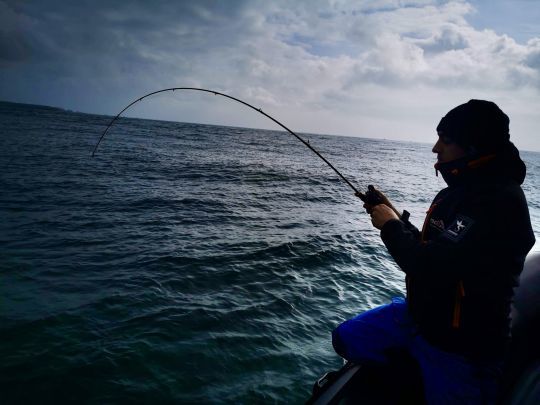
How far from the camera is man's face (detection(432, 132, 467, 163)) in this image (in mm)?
2547

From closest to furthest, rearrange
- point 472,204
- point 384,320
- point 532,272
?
point 472,204
point 384,320
point 532,272

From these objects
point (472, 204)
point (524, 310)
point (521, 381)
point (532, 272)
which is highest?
point (472, 204)

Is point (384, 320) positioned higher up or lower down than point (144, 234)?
higher up

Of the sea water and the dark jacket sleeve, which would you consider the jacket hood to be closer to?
the dark jacket sleeve

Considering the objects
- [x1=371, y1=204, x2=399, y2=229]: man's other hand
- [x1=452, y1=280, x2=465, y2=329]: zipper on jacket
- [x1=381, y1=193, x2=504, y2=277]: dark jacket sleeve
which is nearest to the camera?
[x1=381, y1=193, x2=504, y2=277]: dark jacket sleeve

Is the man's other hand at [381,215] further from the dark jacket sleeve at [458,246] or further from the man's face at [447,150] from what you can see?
the man's face at [447,150]

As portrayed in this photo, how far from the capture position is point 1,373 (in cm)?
477

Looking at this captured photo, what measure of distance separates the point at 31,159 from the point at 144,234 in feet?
59.1

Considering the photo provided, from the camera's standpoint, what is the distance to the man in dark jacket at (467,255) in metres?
2.10

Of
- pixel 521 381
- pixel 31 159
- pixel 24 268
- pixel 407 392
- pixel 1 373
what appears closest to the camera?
pixel 521 381

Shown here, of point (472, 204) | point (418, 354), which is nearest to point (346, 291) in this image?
point (418, 354)

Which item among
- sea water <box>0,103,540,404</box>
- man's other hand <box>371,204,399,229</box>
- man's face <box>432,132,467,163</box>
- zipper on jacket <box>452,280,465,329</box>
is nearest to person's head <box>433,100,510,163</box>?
man's face <box>432,132,467,163</box>

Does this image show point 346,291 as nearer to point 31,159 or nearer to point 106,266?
Answer: point 106,266

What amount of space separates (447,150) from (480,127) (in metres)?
0.28
